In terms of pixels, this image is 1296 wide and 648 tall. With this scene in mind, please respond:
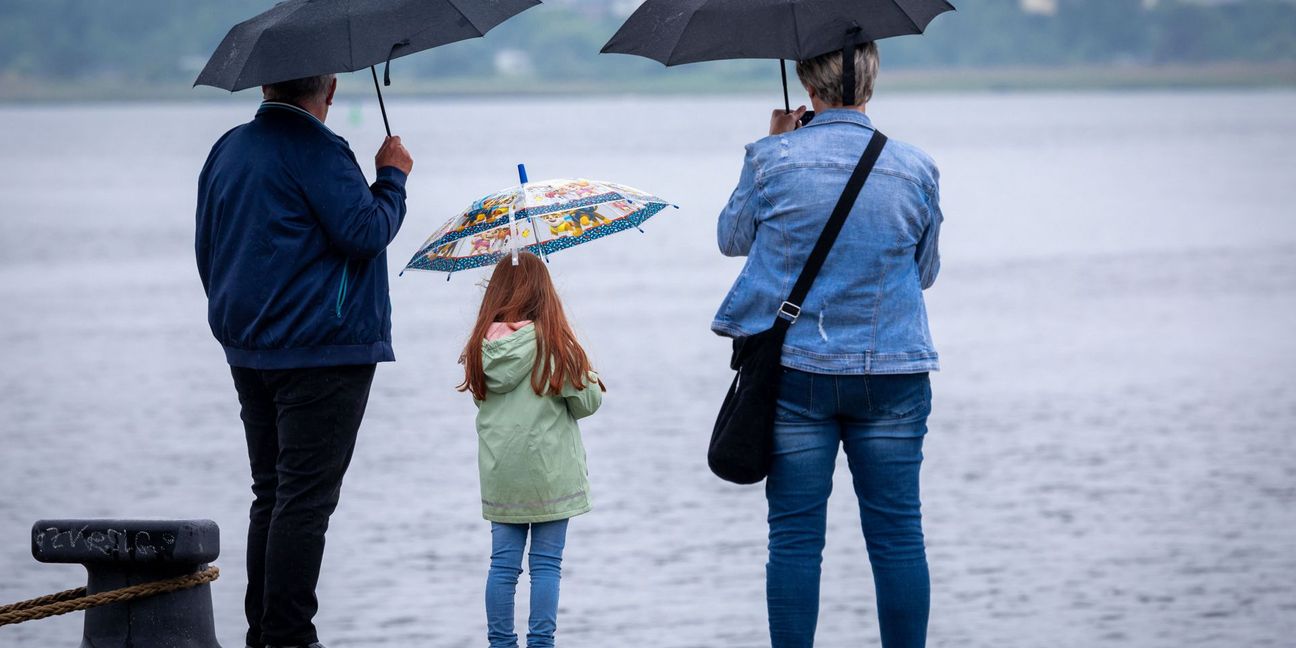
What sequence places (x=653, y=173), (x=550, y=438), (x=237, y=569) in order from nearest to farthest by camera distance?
(x=550, y=438)
(x=237, y=569)
(x=653, y=173)

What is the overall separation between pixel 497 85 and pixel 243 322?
155 metres

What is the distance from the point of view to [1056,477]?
9.74m

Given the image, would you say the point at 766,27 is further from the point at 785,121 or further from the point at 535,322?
the point at 535,322

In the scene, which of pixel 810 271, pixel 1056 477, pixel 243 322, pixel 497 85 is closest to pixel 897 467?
pixel 810 271

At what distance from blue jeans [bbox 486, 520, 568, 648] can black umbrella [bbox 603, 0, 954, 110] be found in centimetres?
122

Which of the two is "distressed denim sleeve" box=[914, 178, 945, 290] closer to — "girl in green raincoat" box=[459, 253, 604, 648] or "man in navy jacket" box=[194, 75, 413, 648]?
"girl in green raincoat" box=[459, 253, 604, 648]

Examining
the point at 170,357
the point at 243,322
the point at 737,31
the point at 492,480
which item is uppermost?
the point at 737,31

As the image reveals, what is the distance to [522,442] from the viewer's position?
418cm

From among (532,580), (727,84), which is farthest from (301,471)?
(727,84)

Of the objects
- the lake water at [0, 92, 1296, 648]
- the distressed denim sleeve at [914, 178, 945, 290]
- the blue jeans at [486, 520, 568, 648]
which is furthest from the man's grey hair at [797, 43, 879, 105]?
the blue jeans at [486, 520, 568, 648]

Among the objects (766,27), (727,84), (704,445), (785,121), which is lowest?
(704,445)

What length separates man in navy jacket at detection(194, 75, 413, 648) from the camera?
3.95 m

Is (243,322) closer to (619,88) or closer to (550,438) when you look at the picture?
(550,438)

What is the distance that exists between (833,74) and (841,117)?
11cm
